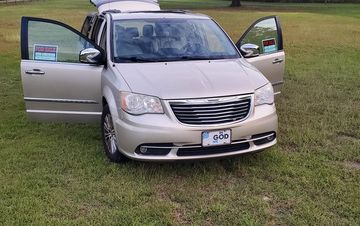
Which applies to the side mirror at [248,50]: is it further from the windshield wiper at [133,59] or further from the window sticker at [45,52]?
the window sticker at [45,52]

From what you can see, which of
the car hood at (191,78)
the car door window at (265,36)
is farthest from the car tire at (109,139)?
the car door window at (265,36)

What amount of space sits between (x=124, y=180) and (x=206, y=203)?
905mm

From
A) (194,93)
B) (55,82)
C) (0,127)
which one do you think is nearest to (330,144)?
(194,93)

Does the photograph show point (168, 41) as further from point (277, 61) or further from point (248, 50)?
point (277, 61)

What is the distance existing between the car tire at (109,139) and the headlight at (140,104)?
0.47 metres

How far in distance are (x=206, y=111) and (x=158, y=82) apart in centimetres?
59

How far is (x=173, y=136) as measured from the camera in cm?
457

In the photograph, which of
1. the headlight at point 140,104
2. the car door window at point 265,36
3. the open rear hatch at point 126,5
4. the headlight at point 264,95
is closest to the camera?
the headlight at point 140,104

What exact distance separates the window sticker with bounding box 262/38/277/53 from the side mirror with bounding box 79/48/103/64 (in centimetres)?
238

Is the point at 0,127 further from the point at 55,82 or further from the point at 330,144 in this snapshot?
the point at 330,144

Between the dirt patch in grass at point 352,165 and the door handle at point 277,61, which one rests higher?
the door handle at point 277,61

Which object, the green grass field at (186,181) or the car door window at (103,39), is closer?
the green grass field at (186,181)

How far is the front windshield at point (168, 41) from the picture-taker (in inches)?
224

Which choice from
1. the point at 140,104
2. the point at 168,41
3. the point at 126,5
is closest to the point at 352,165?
the point at 140,104
